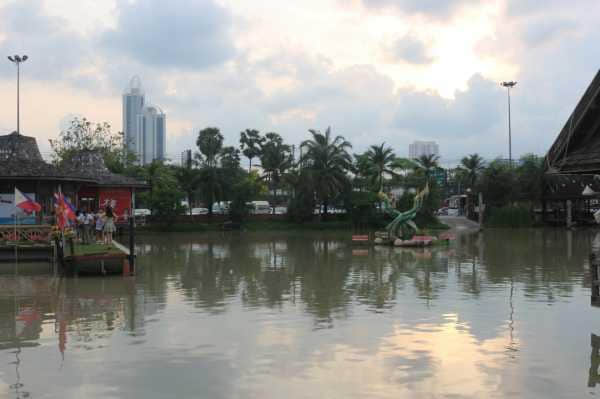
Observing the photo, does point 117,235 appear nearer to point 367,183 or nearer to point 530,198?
point 367,183

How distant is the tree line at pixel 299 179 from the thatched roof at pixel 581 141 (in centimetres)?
3920

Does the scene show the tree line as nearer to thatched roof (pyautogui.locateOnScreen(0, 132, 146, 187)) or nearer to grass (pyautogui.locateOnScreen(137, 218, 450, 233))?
grass (pyautogui.locateOnScreen(137, 218, 450, 233))

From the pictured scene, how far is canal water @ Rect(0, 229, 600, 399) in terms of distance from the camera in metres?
9.06

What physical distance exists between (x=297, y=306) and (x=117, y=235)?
29185mm

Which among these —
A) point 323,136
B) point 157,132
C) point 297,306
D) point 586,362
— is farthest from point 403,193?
point 157,132

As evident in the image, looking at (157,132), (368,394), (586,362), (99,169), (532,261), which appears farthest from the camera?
(157,132)

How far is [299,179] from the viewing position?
5303 centimetres

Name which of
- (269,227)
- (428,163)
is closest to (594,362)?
(269,227)

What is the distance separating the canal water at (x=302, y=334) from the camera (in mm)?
9062

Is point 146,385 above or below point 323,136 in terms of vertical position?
below

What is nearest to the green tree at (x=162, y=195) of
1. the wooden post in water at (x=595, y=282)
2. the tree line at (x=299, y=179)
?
the tree line at (x=299, y=179)

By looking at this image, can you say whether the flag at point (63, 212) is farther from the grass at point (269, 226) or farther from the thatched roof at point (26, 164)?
the grass at point (269, 226)

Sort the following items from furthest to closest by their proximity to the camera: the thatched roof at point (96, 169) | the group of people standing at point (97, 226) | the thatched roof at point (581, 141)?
the thatched roof at point (96, 169) < the group of people standing at point (97, 226) < the thatched roof at point (581, 141)

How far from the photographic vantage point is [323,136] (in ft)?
175
